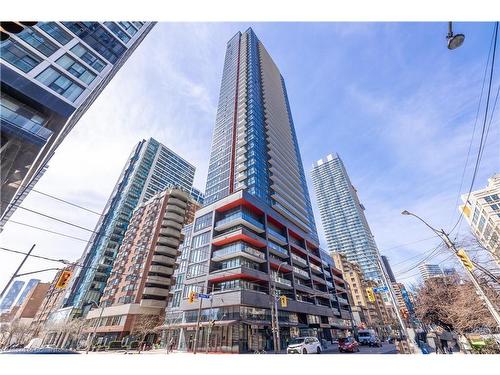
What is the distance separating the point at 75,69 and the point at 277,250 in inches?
1698

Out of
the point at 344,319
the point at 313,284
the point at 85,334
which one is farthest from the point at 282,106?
the point at 85,334

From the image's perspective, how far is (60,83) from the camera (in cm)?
2833

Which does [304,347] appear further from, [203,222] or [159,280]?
[159,280]

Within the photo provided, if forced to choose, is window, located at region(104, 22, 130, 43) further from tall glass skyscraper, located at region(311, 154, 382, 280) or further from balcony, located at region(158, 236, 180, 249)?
tall glass skyscraper, located at region(311, 154, 382, 280)

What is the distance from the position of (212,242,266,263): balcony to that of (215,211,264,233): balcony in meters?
4.01

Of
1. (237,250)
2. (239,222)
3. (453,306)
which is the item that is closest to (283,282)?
(237,250)

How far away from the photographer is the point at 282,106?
8300cm

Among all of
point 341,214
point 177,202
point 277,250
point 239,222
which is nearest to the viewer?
point 239,222

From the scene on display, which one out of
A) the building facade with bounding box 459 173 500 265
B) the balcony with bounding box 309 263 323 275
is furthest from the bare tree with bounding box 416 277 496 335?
the building facade with bounding box 459 173 500 265

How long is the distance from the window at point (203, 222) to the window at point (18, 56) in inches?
1226

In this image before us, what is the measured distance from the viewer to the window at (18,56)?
23.7m

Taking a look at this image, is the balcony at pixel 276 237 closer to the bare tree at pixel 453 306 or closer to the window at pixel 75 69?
the bare tree at pixel 453 306
